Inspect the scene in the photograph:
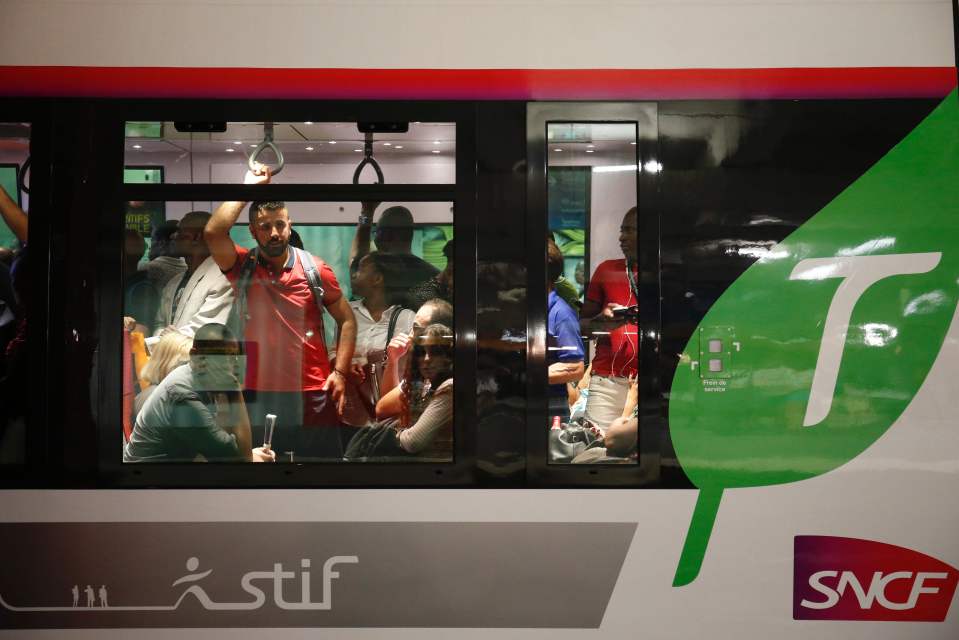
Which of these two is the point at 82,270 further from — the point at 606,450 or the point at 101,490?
the point at 606,450

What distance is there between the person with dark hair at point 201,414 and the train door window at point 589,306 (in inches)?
44.5

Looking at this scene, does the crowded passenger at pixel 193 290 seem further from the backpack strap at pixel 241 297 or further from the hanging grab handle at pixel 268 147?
the hanging grab handle at pixel 268 147

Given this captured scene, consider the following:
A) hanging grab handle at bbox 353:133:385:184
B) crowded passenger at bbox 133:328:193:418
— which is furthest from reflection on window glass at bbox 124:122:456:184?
crowded passenger at bbox 133:328:193:418

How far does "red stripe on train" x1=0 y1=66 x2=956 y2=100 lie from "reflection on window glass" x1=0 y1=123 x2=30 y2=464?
0.22m

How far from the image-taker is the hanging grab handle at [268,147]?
2650 mm

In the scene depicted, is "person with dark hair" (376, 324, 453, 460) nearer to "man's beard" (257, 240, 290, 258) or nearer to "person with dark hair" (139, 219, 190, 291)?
"man's beard" (257, 240, 290, 258)

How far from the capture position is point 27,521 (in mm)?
2635

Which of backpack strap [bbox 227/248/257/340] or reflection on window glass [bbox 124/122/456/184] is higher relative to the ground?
reflection on window glass [bbox 124/122/456/184]

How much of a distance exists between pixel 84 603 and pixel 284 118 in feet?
6.54

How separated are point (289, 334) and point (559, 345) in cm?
104

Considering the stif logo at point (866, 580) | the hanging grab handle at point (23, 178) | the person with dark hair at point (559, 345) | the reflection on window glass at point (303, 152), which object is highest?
the reflection on window glass at point (303, 152)

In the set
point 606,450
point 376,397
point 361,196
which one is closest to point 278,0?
point 361,196

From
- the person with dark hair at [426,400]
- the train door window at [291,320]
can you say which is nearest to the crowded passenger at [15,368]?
the train door window at [291,320]

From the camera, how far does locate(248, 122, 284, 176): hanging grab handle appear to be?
104 inches
